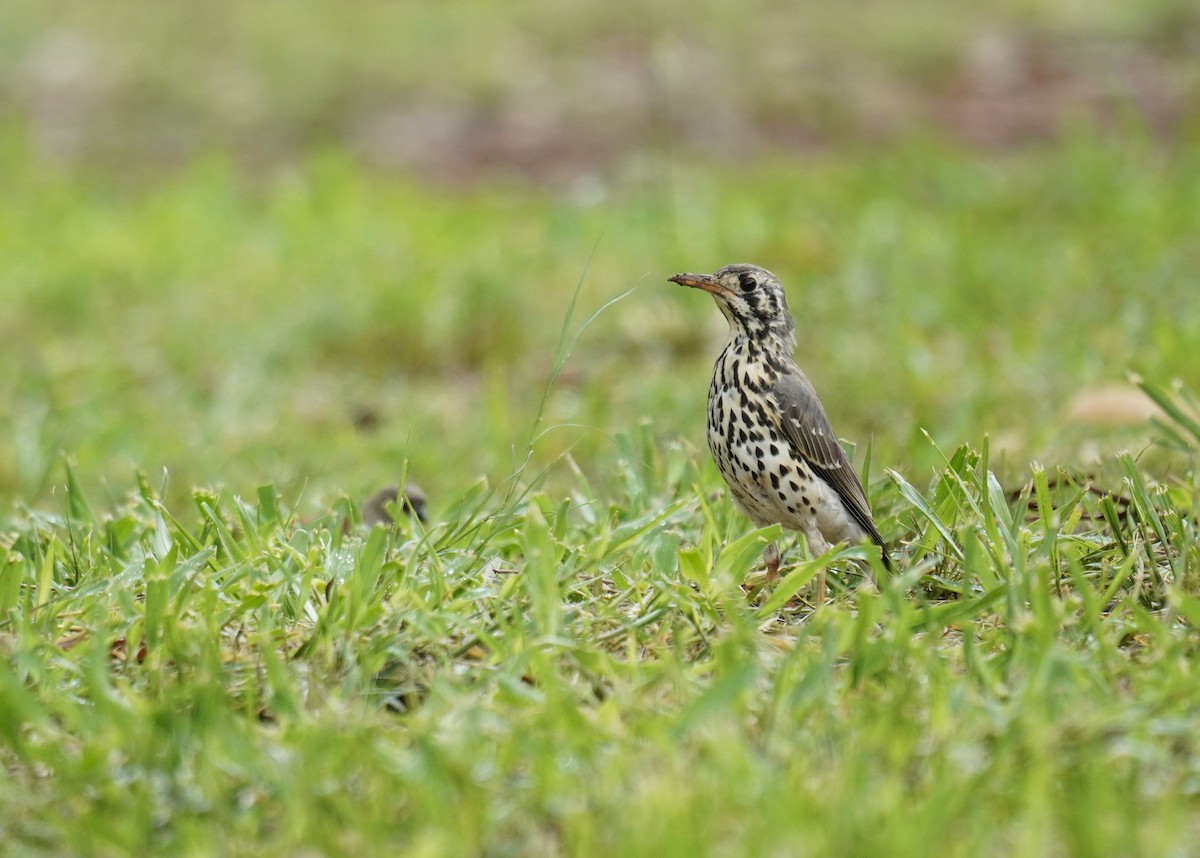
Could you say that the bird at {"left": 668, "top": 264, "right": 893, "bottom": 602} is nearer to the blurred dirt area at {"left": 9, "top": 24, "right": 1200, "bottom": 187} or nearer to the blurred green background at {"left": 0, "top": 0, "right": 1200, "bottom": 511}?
the blurred green background at {"left": 0, "top": 0, "right": 1200, "bottom": 511}

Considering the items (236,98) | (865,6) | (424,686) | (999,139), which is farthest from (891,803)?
(865,6)

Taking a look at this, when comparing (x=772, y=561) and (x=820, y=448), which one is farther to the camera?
(x=820, y=448)

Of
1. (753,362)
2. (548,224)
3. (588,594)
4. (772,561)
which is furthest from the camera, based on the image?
(548,224)

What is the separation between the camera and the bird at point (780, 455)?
3537 millimetres

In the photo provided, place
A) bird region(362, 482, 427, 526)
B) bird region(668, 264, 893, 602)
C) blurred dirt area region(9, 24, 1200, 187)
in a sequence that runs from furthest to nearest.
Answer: blurred dirt area region(9, 24, 1200, 187) → bird region(362, 482, 427, 526) → bird region(668, 264, 893, 602)

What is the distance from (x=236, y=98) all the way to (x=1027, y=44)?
6.52 meters

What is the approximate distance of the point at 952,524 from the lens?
3436 millimetres

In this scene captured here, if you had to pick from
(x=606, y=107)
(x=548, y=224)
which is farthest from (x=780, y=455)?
(x=606, y=107)

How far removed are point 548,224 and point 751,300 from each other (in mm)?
4493

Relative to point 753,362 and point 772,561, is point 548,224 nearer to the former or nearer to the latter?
point 753,362

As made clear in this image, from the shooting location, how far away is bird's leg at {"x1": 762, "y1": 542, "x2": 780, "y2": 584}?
3365 mm

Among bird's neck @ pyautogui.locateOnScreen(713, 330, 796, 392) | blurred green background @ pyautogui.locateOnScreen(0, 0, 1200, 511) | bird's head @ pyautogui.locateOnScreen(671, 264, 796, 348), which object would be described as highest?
bird's head @ pyautogui.locateOnScreen(671, 264, 796, 348)

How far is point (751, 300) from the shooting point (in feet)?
13.1

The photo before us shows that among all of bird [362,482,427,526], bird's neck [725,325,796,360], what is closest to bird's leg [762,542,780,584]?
bird's neck [725,325,796,360]
